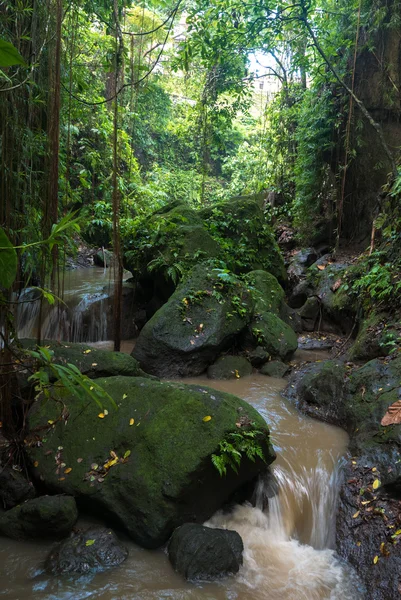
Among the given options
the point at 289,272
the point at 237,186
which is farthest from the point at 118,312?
the point at 237,186

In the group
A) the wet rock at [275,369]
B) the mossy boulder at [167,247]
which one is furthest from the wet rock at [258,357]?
the mossy boulder at [167,247]

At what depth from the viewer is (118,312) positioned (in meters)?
6.34

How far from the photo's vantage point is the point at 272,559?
339 centimetres

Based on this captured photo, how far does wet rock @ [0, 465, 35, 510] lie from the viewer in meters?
3.43

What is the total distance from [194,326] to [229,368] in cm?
88

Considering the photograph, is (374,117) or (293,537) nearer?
(293,537)

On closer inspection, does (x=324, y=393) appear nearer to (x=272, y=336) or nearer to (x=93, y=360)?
(x=272, y=336)

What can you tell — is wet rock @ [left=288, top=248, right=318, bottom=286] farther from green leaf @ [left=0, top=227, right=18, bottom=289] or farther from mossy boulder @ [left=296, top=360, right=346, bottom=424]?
green leaf @ [left=0, top=227, right=18, bottom=289]

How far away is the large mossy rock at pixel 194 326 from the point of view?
21.3 ft

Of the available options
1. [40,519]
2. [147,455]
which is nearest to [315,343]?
[147,455]

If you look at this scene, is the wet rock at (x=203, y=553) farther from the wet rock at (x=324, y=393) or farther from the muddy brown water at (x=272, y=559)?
the wet rock at (x=324, y=393)

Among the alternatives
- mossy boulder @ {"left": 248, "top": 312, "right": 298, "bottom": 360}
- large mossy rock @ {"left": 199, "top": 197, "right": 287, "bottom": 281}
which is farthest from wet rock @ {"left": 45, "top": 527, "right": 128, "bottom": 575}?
large mossy rock @ {"left": 199, "top": 197, "right": 287, "bottom": 281}

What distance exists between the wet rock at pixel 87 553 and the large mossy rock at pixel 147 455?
19 centimetres

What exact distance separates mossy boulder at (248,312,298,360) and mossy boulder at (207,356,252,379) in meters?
0.49
